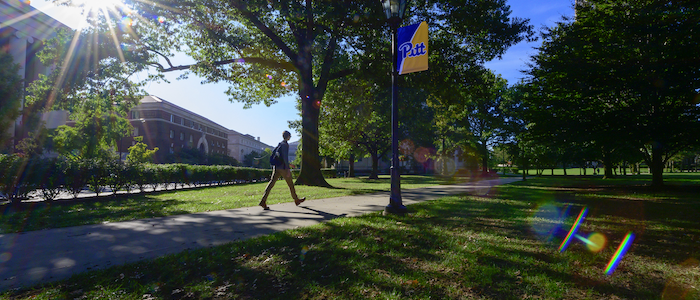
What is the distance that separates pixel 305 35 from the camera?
1795 cm

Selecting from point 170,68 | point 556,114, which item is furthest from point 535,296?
point 170,68

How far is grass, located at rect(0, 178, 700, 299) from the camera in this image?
2.93m

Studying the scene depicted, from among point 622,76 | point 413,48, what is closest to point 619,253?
point 413,48

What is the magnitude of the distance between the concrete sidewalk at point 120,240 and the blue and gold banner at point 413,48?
348cm

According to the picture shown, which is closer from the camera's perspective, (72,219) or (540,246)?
(540,246)

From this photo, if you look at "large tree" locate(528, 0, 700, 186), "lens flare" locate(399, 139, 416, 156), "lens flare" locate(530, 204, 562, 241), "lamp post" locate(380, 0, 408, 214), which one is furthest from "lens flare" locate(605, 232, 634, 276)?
"lens flare" locate(399, 139, 416, 156)

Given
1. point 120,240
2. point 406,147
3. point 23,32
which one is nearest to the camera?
A: point 120,240

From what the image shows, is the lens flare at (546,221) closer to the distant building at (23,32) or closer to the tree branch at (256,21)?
the tree branch at (256,21)

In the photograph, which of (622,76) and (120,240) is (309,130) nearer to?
(120,240)

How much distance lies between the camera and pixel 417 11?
16.6 meters

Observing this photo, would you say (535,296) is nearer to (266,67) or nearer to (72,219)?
(72,219)

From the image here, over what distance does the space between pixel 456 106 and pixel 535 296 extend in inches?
699

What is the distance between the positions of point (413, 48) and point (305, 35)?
11944mm

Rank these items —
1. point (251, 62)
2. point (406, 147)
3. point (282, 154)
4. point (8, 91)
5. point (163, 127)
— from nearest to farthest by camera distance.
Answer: point (282, 154)
point (8, 91)
point (251, 62)
point (406, 147)
point (163, 127)
